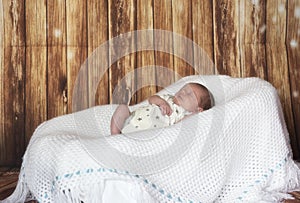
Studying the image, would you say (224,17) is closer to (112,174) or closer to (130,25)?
(130,25)

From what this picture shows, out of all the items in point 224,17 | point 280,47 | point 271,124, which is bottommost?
point 271,124

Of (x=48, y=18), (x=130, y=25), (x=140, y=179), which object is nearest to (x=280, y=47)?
(x=130, y=25)

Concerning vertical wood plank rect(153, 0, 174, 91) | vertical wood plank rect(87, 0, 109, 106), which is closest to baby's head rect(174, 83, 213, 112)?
vertical wood plank rect(153, 0, 174, 91)

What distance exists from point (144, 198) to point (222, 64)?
1295mm

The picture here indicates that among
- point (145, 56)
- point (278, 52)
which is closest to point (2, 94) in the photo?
point (145, 56)

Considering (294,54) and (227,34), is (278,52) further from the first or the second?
(227,34)

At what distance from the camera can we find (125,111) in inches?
75.2

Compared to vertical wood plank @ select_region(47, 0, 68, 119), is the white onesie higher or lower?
lower

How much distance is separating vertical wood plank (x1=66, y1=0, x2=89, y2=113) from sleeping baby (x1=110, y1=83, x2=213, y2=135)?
57 cm

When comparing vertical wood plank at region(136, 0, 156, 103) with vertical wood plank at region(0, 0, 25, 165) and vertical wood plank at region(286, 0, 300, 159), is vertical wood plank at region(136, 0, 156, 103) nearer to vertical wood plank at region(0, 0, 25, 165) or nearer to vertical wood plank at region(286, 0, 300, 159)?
vertical wood plank at region(0, 0, 25, 165)

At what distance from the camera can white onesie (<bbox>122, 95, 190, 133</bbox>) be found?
75.0 inches

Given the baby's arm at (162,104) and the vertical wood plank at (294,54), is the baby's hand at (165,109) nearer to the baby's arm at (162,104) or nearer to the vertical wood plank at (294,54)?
the baby's arm at (162,104)

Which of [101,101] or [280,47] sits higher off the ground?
[280,47]

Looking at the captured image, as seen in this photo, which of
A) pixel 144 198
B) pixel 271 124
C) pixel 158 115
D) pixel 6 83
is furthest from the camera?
pixel 6 83
